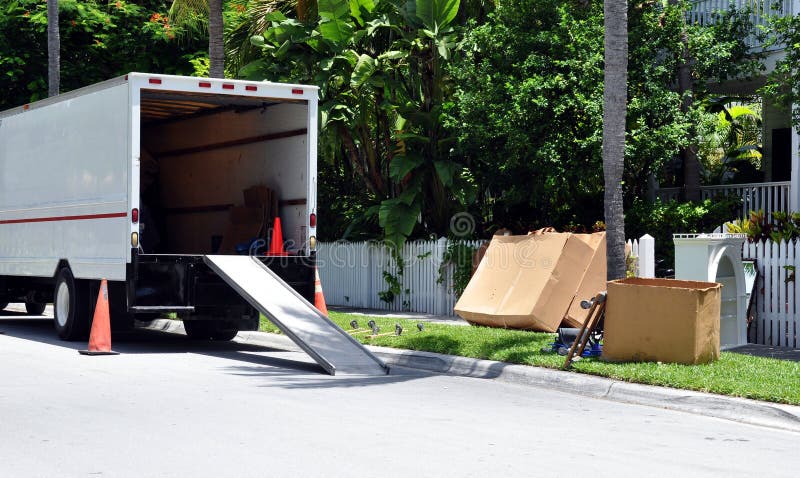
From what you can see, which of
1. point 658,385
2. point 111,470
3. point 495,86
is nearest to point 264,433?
point 111,470

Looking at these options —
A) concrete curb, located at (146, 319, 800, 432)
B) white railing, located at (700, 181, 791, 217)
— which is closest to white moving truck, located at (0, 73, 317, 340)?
concrete curb, located at (146, 319, 800, 432)

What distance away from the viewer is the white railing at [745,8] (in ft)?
63.2

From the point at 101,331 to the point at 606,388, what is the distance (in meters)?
6.51

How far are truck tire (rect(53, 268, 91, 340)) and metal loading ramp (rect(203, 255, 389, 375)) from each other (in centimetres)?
224

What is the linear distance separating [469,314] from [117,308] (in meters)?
5.05

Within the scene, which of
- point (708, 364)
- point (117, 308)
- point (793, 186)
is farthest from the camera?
point (793, 186)

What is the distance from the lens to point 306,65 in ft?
70.5

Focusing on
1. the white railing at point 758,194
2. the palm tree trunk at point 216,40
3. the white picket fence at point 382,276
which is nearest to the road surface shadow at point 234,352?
the white picket fence at point 382,276

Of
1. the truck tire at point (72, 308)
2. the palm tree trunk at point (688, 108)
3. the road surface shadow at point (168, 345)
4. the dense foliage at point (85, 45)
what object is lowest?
the road surface shadow at point (168, 345)

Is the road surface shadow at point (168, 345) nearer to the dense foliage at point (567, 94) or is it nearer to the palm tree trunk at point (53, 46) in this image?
the dense foliage at point (567, 94)

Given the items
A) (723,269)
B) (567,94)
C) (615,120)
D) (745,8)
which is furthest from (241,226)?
(745,8)

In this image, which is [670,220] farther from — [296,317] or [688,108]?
[296,317]

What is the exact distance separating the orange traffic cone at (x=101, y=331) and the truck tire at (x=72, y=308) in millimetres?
1503

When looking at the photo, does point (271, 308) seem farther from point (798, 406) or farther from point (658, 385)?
point (798, 406)
